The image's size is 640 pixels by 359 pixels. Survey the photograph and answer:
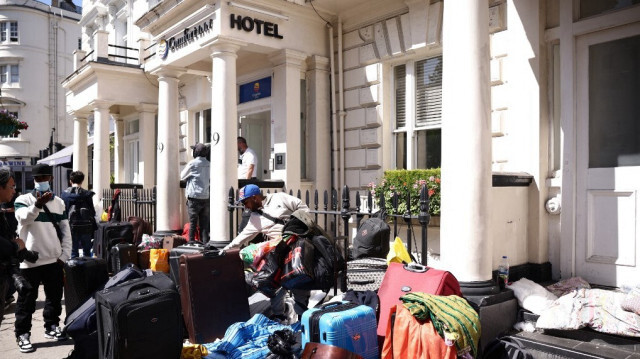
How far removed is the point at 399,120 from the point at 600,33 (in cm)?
417

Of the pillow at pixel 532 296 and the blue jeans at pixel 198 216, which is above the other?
the blue jeans at pixel 198 216

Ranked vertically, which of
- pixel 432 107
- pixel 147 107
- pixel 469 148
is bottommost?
pixel 469 148

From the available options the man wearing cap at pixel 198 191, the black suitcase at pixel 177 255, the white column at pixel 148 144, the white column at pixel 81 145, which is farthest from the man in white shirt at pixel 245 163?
the white column at pixel 81 145

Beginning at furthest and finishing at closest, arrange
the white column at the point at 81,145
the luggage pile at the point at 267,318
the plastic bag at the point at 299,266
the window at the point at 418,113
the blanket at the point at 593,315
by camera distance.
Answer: the white column at the point at 81,145 → the window at the point at 418,113 → the plastic bag at the point at 299,266 → the blanket at the point at 593,315 → the luggage pile at the point at 267,318

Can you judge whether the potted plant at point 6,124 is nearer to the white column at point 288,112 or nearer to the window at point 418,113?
the white column at point 288,112

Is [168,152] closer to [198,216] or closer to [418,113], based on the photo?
[198,216]

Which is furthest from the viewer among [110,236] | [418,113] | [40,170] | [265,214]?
[110,236]

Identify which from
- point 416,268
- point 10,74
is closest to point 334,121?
point 416,268

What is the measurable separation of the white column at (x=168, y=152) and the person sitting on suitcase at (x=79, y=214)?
2059mm

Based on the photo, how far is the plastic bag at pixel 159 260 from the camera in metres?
8.27

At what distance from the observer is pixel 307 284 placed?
16.2 feet

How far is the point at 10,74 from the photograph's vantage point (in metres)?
35.9

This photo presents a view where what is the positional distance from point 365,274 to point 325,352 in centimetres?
339

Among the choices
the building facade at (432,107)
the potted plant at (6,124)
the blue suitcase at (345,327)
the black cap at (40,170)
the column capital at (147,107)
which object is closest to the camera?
the blue suitcase at (345,327)
